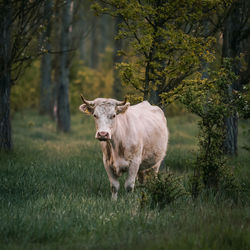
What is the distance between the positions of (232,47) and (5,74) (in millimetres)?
5420

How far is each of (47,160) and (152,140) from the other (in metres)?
2.87

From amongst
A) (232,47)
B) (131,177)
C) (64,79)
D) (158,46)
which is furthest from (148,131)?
→ (64,79)

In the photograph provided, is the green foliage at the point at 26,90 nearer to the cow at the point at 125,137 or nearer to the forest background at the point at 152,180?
the forest background at the point at 152,180

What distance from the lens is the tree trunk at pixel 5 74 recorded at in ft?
28.0

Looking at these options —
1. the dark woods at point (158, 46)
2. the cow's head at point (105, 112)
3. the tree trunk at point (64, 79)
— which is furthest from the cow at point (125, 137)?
the tree trunk at point (64, 79)

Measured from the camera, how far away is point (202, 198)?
5.49 m

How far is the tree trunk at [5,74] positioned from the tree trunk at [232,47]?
513 centimetres

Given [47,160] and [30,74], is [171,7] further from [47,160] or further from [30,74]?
[30,74]

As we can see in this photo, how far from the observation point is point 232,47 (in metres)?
9.42

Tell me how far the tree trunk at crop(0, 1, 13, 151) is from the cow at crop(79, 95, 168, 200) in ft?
11.1

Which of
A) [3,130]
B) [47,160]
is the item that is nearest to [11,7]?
[3,130]

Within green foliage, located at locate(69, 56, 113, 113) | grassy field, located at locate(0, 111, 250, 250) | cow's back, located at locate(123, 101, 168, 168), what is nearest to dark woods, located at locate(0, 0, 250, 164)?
cow's back, located at locate(123, 101, 168, 168)

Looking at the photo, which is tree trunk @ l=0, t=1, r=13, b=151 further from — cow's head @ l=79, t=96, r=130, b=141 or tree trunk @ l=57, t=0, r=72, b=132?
tree trunk @ l=57, t=0, r=72, b=132

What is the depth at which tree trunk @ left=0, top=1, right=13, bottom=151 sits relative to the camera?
336 inches
